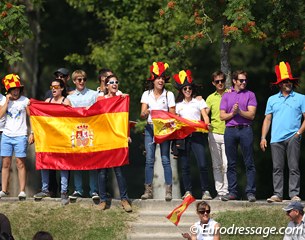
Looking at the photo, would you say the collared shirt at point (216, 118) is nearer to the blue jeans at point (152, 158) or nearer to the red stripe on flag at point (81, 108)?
the blue jeans at point (152, 158)

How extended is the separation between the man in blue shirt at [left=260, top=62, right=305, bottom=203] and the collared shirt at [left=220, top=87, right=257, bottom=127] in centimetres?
46

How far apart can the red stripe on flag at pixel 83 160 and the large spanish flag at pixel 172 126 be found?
661 millimetres

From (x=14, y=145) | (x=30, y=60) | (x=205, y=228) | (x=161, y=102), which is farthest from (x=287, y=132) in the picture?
(x=30, y=60)

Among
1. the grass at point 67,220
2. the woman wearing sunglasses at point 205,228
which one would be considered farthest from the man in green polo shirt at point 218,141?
the woman wearing sunglasses at point 205,228

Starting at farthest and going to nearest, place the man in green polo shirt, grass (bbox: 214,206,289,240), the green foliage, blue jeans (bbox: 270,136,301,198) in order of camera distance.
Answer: the green foliage → the man in green polo shirt → blue jeans (bbox: 270,136,301,198) → grass (bbox: 214,206,289,240)

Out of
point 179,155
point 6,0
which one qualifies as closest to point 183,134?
point 179,155

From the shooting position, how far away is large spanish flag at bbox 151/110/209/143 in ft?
70.2

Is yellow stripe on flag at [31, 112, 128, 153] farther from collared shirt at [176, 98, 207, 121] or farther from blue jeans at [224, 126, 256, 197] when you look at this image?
blue jeans at [224, 126, 256, 197]

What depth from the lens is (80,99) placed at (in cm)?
2202

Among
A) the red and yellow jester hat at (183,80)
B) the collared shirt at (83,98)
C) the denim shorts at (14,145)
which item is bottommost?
the denim shorts at (14,145)

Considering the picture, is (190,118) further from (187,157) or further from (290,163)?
(290,163)

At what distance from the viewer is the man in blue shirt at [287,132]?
68.8 ft

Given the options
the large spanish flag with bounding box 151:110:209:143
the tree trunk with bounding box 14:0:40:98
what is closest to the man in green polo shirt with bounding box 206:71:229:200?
the large spanish flag with bounding box 151:110:209:143

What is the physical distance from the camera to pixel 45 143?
72.5 ft
